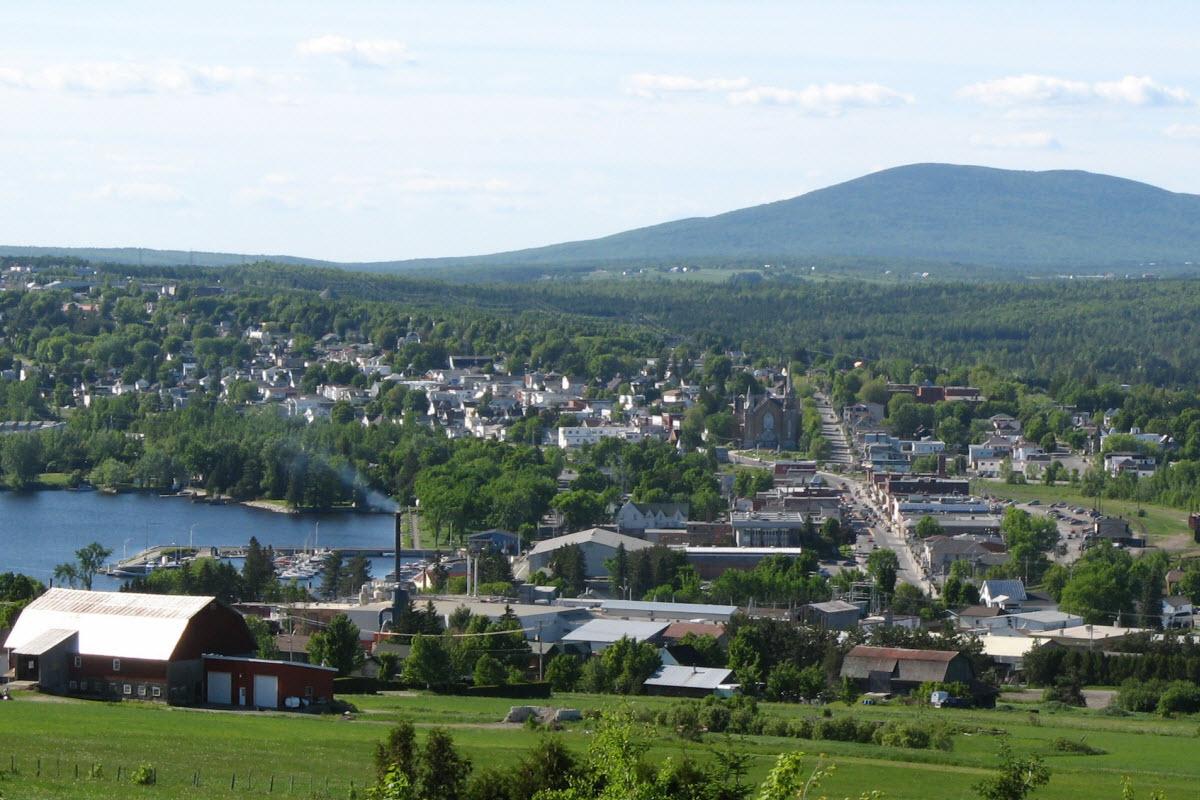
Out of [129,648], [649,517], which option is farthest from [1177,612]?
[129,648]

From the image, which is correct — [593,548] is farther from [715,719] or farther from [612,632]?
[715,719]

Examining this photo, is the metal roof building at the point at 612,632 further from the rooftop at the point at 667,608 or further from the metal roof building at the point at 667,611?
the rooftop at the point at 667,608

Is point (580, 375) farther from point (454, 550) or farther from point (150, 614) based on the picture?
point (150, 614)

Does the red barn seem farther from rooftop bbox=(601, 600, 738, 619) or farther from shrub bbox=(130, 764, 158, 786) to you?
rooftop bbox=(601, 600, 738, 619)

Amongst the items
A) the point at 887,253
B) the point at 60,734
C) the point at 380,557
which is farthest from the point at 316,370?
the point at 887,253

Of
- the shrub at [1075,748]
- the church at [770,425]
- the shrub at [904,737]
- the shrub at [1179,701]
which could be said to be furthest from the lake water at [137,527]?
the shrub at [1075,748]

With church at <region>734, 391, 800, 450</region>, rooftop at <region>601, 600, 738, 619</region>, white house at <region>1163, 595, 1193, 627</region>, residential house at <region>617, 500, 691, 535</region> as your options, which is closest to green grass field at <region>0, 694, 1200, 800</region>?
rooftop at <region>601, 600, 738, 619</region>
